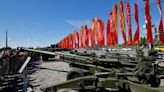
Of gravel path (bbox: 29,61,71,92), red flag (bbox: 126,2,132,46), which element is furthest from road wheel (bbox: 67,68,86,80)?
red flag (bbox: 126,2,132,46)

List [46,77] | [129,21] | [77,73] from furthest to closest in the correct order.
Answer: [129,21], [46,77], [77,73]

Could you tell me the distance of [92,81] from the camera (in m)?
7.84

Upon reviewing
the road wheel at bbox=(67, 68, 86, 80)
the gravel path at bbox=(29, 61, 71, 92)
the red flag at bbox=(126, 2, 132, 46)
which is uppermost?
the red flag at bbox=(126, 2, 132, 46)

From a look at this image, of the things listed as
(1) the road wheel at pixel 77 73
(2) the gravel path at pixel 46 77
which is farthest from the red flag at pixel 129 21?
(1) the road wheel at pixel 77 73

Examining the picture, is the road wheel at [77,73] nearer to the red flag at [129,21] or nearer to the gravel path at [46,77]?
the gravel path at [46,77]

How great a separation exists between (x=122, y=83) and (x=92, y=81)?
90 cm

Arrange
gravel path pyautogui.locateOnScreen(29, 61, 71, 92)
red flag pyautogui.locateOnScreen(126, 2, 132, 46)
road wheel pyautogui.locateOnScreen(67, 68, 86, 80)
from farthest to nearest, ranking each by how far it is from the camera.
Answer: red flag pyautogui.locateOnScreen(126, 2, 132, 46)
gravel path pyautogui.locateOnScreen(29, 61, 71, 92)
road wheel pyautogui.locateOnScreen(67, 68, 86, 80)

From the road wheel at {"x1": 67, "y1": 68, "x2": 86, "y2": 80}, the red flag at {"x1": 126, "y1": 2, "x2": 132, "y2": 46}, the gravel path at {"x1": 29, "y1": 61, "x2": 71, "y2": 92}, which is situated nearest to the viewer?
the road wheel at {"x1": 67, "y1": 68, "x2": 86, "y2": 80}

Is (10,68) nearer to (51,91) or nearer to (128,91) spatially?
(51,91)

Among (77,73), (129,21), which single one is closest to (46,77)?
(77,73)

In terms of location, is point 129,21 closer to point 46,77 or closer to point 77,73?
point 46,77

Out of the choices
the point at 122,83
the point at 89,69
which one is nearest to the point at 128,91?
the point at 122,83

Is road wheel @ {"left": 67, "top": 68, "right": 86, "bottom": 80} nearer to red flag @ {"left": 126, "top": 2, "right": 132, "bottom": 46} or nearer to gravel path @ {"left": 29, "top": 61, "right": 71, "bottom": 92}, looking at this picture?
gravel path @ {"left": 29, "top": 61, "right": 71, "bottom": 92}

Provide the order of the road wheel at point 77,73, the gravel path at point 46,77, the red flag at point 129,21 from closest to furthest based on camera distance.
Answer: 1. the road wheel at point 77,73
2. the gravel path at point 46,77
3. the red flag at point 129,21
